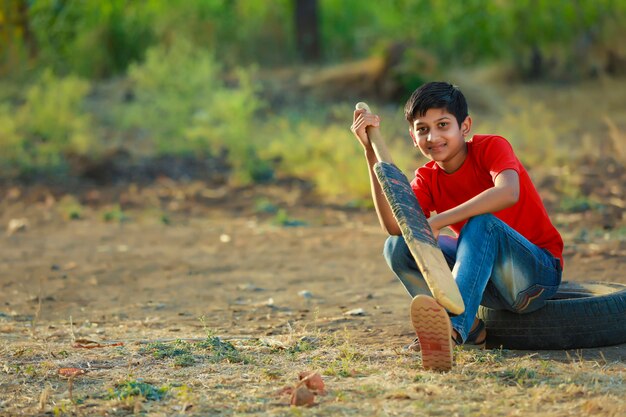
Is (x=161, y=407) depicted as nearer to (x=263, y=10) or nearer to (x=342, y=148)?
(x=342, y=148)

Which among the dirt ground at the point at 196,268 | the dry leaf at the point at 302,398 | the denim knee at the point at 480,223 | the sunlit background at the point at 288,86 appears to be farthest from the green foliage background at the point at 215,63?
the dry leaf at the point at 302,398

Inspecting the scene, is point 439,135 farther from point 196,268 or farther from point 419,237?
point 196,268

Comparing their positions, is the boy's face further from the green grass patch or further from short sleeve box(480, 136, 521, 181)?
the green grass patch

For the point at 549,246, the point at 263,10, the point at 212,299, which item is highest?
the point at 263,10

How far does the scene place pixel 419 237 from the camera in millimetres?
3951

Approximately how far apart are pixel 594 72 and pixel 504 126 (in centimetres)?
443

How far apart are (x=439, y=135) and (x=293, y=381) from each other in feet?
3.94

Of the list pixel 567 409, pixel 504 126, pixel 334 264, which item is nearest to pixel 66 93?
pixel 504 126

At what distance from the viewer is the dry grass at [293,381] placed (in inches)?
139

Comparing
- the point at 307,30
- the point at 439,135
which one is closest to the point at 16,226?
the point at 439,135

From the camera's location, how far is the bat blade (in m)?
3.75

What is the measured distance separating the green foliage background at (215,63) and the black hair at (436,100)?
5.30 meters

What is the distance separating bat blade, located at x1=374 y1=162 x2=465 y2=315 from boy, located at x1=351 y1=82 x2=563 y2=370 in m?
0.11

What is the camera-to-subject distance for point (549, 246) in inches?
172
